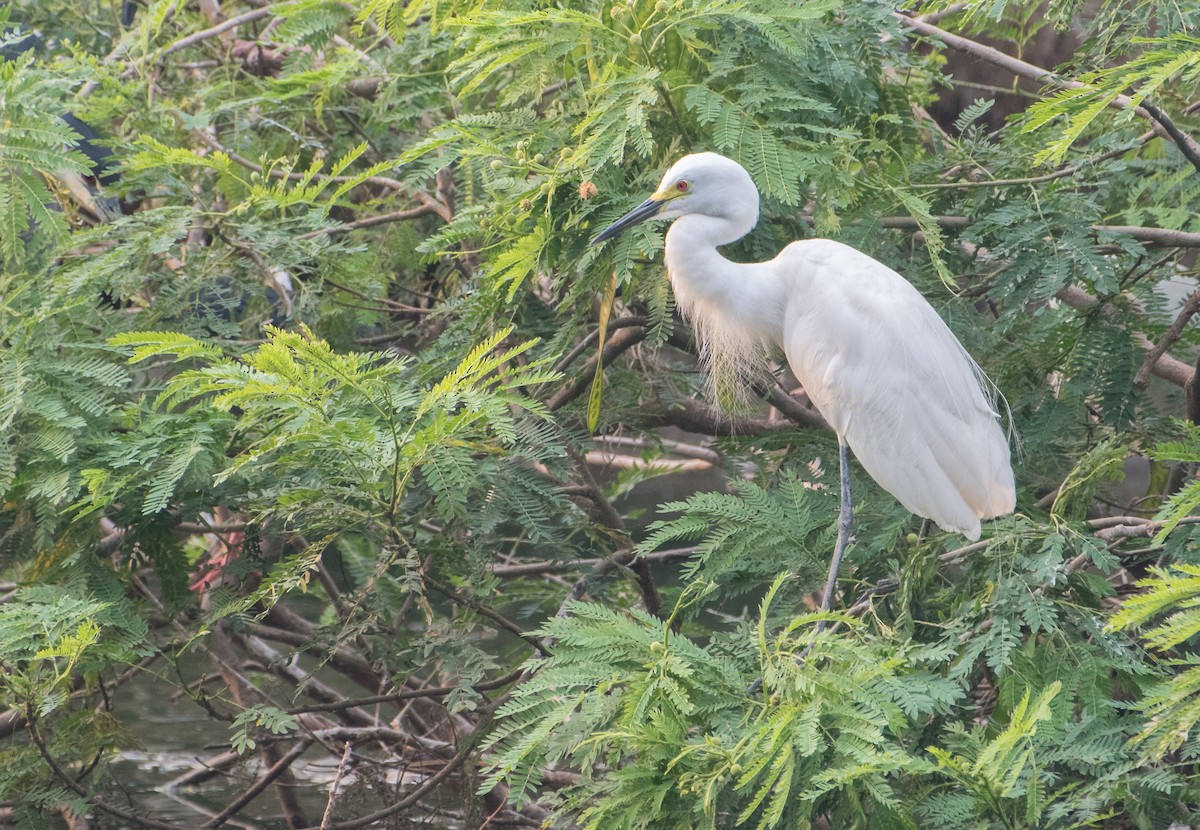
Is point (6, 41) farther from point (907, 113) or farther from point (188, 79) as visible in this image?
point (907, 113)

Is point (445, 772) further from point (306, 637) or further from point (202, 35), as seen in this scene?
point (202, 35)

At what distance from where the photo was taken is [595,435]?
386 centimetres

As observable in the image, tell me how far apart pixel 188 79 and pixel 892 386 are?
3.27 metres

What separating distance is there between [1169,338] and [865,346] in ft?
2.40

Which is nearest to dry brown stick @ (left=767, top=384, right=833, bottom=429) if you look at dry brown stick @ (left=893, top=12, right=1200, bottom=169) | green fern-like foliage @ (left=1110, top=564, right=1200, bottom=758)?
dry brown stick @ (left=893, top=12, right=1200, bottom=169)

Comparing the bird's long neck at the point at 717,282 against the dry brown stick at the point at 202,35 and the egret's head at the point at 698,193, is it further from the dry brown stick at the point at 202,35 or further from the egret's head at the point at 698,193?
the dry brown stick at the point at 202,35

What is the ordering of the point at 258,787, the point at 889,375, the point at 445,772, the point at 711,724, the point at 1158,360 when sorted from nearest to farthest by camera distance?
1. the point at 711,724
2. the point at 889,375
3. the point at 445,772
4. the point at 1158,360
5. the point at 258,787

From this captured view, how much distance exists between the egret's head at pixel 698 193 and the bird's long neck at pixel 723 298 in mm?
45

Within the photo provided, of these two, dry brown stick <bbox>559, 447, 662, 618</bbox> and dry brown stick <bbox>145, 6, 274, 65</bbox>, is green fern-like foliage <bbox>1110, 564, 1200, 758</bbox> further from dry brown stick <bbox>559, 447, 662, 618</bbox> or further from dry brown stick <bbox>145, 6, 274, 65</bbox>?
dry brown stick <bbox>145, 6, 274, 65</bbox>

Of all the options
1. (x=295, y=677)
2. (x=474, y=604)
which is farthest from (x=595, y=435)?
(x=295, y=677)

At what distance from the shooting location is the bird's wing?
2973mm

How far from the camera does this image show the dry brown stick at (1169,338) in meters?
2.92

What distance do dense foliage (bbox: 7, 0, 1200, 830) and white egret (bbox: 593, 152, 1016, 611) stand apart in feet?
0.33

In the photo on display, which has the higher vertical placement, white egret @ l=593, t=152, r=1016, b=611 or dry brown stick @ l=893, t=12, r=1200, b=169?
dry brown stick @ l=893, t=12, r=1200, b=169
